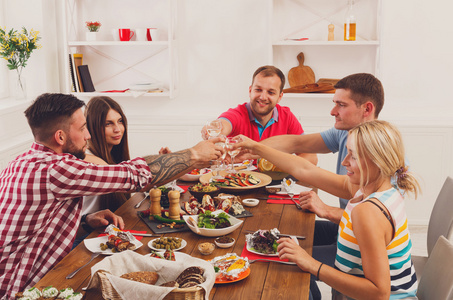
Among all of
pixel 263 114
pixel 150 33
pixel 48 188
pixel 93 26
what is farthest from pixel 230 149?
pixel 93 26

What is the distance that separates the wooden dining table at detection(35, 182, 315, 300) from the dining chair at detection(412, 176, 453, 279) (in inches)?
26.6

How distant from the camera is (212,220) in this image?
2.03m

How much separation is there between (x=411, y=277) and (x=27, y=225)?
1.41 m

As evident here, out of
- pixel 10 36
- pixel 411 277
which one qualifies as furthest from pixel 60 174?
pixel 10 36

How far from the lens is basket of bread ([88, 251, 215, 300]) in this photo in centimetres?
134

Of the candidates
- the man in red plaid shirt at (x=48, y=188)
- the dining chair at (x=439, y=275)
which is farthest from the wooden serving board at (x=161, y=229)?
the dining chair at (x=439, y=275)

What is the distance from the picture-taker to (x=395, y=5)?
408cm

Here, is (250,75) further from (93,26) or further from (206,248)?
(206,248)

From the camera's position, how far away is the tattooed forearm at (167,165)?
85.0 inches

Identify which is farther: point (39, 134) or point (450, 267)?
point (39, 134)

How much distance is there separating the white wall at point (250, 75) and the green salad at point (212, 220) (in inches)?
93.0

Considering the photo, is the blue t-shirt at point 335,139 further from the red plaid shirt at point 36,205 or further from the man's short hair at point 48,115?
the man's short hair at point 48,115

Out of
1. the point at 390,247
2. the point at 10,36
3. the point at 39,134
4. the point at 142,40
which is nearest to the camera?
the point at 390,247

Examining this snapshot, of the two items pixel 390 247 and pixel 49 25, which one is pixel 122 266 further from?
pixel 49 25
